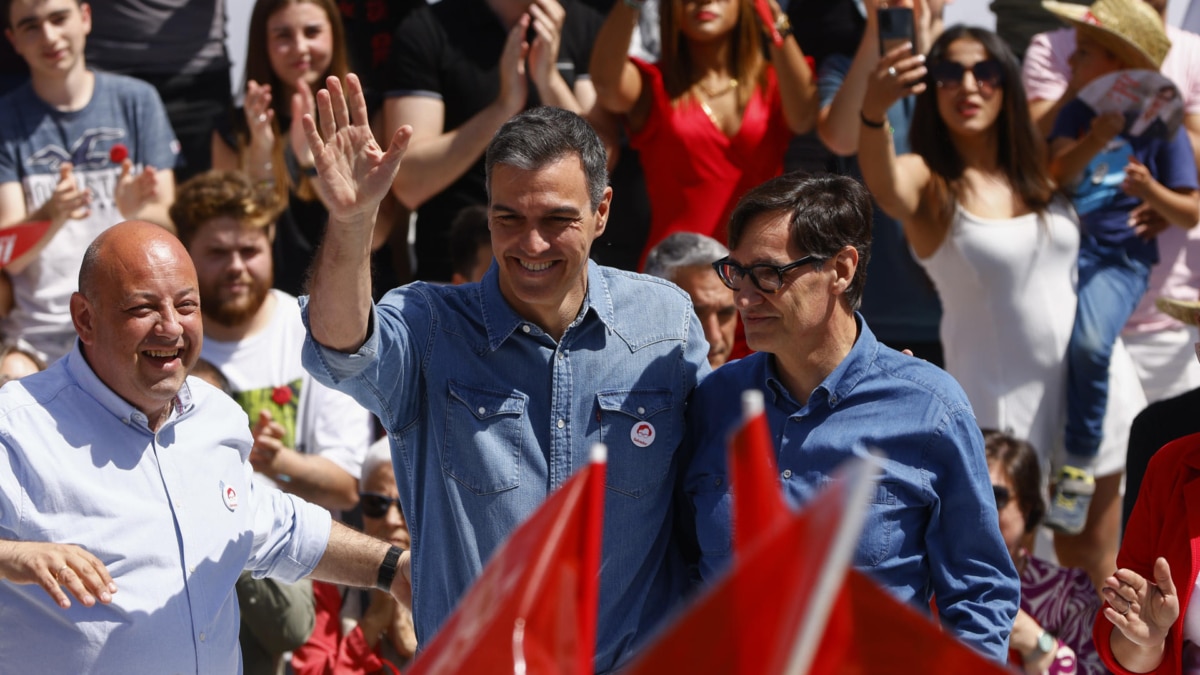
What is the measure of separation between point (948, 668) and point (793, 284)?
1.49 meters

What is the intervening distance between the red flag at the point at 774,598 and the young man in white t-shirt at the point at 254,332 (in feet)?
12.2

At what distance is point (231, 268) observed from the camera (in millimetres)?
5770

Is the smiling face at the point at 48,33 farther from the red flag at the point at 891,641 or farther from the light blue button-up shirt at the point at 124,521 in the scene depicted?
the red flag at the point at 891,641

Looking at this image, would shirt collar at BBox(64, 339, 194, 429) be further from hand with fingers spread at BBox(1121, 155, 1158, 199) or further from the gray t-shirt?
hand with fingers spread at BBox(1121, 155, 1158, 199)

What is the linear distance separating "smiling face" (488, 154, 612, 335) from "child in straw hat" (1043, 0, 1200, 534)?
300cm

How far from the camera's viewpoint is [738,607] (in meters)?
2.07

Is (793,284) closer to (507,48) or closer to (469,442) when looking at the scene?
(469,442)

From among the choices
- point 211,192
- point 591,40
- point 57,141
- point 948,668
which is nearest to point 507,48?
point 591,40

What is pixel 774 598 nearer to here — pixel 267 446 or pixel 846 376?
pixel 846 376

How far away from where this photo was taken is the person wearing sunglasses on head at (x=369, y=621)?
547cm

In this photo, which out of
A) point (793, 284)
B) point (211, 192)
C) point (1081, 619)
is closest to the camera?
point (793, 284)

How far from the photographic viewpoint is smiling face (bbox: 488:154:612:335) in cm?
363

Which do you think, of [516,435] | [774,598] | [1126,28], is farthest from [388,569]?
[1126,28]

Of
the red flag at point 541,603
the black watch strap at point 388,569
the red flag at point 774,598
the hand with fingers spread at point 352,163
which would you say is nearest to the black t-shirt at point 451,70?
the black watch strap at point 388,569
